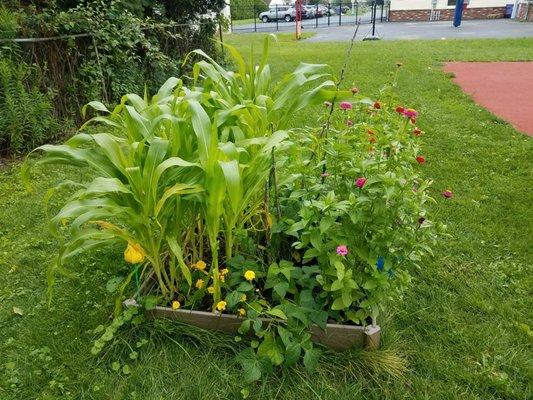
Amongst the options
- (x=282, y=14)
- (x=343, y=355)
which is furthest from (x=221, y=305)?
(x=282, y=14)

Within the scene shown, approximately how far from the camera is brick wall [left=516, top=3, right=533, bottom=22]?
22688 mm

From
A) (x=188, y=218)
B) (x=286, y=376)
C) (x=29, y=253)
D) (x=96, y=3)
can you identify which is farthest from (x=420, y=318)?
(x=96, y=3)

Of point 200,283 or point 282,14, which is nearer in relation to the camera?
point 200,283

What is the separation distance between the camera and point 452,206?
3035mm

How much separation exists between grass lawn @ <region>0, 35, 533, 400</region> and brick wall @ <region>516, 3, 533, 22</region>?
25035mm

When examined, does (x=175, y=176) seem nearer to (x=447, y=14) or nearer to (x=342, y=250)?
(x=342, y=250)

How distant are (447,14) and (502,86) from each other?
2356 centimetres

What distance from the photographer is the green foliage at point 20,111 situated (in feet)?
12.8

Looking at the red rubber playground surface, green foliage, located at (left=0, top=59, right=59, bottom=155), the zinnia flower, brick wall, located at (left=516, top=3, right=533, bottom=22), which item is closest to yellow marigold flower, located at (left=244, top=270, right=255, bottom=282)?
the zinnia flower

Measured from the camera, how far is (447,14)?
2675 centimetres

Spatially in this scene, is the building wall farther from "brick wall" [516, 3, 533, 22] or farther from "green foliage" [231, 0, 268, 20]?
"green foliage" [231, 0, 268, 20]

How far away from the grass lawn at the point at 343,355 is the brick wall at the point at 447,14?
2754cm

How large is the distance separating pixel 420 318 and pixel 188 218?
118 centimetres

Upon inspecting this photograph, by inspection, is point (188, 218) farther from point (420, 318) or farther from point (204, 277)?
point (420, 318)
